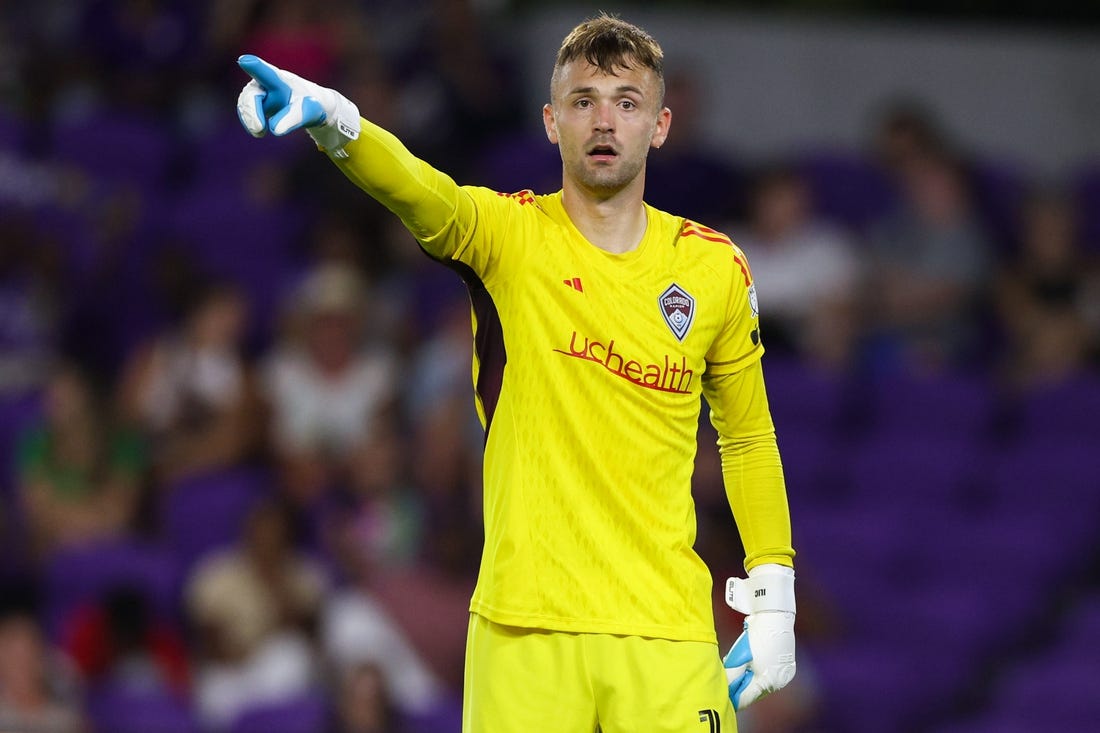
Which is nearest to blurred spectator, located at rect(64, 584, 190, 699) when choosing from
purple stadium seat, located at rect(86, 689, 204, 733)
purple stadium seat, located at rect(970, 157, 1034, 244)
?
purple stadium seat, located at rect(86, 689, 204, 733)

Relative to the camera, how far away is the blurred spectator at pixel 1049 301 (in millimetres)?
8109

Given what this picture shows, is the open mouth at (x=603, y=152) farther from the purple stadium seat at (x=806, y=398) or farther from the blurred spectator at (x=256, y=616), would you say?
the purple stadium seat at (x=806, y=398)

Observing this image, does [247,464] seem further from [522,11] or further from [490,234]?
[490,234]

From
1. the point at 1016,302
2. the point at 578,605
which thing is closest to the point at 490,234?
the point at 578,605

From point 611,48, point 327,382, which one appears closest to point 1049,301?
point 327,382

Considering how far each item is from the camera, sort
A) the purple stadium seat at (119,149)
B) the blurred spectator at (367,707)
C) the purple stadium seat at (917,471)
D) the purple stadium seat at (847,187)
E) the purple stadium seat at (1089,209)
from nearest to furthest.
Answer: the blurred spectator at (367,707) < the purple stadium seat at (917,471) < the purple stadium seat at (1089,209) < the purple stadium seat at (847,187) < the purple stadium seat at (119,149)

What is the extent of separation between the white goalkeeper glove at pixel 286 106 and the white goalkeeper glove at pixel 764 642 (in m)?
1.32

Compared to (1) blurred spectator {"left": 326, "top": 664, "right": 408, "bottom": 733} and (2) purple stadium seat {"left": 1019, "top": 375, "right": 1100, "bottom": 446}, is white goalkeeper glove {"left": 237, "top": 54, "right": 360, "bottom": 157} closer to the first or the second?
(1) blurred spectator {"left": 326, "top": 664, "right": 408, "bottom": 733}

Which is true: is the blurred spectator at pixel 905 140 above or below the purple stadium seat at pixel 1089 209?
above

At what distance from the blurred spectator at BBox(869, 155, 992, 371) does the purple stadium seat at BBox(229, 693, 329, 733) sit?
3.34 meters

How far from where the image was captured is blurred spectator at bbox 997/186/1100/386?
8.11 metres

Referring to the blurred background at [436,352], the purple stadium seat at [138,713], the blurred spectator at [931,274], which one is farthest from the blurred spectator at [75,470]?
the blurred spectator at [931,274]

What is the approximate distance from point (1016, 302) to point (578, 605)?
537 cm

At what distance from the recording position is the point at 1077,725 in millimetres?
6703
